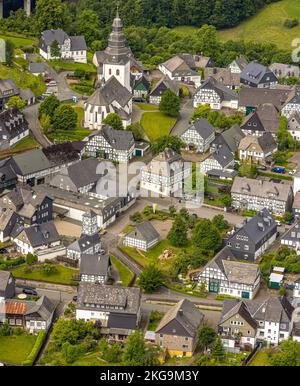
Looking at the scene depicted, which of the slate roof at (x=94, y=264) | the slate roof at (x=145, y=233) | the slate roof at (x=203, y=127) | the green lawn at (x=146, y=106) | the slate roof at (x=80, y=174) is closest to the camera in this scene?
the slate roof at (x=94, y=264)

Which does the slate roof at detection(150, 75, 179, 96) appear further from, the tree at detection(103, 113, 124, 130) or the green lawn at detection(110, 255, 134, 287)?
the green lawn at detection(110, 255, 134, 287)

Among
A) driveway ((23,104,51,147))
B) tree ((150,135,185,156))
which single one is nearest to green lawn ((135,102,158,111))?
driveway ((23,104,51,147))

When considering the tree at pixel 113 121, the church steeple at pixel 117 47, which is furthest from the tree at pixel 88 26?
the tree at pixel 113 121

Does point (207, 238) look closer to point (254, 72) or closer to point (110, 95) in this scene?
point (110, 95)

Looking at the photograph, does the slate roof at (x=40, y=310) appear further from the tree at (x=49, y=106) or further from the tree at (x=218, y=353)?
the tree at (x=49, y=106)

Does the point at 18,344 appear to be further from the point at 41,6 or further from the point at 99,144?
the point at 41,6
